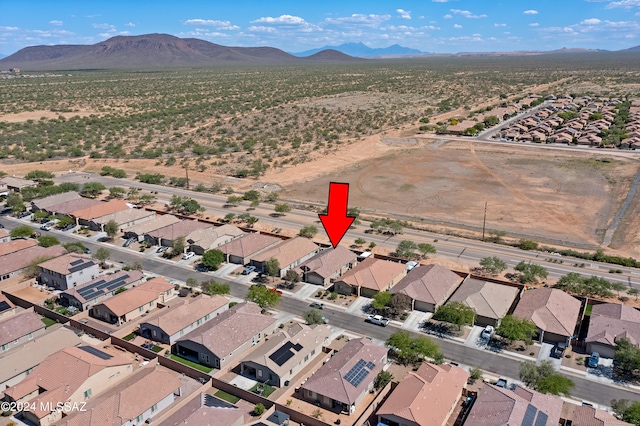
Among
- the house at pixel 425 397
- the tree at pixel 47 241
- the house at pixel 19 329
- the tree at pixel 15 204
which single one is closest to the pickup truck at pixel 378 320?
the house at pixel 425 397

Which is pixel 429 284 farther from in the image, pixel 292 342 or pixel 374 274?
pixel 292 342

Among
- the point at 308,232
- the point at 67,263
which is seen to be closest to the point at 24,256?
the point at 67,263

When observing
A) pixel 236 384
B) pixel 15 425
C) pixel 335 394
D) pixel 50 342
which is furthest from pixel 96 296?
pixel 335 394

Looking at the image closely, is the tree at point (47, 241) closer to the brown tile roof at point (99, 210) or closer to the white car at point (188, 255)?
the brown tile roof at point (99, 210)

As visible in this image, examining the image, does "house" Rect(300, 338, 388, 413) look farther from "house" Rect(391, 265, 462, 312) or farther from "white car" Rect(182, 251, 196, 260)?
"white car" Rect(182, 251, 196, 260)

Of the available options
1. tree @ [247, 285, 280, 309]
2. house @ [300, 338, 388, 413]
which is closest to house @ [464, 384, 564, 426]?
house @ [300, 338, 388, 413]
